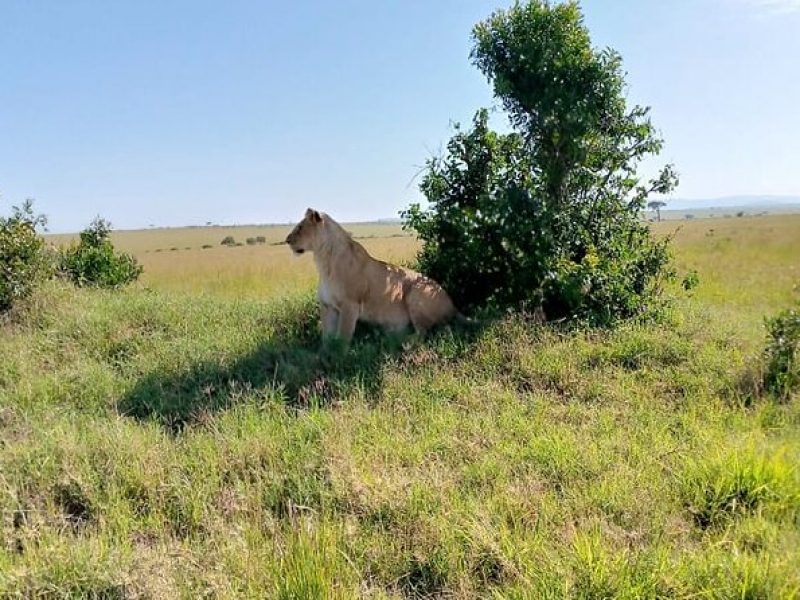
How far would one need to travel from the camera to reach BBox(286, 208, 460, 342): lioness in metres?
7.04

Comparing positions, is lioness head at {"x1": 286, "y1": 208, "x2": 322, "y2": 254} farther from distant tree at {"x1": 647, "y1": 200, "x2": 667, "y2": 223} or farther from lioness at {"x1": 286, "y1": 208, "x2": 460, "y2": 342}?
distant tree at {"x1": 647, "y1": 200, "x2": 667, "y2": 223}

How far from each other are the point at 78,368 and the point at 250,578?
191 inches

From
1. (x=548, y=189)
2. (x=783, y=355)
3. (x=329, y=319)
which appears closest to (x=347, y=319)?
(x=329, y=319)

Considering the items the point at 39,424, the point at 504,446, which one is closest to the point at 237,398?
the point at 39,424

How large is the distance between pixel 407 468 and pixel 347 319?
3266 mm

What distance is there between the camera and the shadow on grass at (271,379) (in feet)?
17.9

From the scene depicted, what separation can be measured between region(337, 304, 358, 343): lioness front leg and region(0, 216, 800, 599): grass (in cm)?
37

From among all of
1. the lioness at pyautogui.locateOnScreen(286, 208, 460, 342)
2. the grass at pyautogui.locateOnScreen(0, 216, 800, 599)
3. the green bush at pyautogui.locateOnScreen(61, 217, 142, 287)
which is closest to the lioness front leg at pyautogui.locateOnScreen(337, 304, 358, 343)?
the lioness at pyautogui.locateOnScreen(286, 208, 460, 342)

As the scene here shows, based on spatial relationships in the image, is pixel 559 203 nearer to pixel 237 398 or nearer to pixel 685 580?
pixel 237 398

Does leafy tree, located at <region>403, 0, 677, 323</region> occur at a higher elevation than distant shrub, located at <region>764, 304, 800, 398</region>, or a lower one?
higher

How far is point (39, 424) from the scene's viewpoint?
5070 mm

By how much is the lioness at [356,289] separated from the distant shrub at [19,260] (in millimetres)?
4980

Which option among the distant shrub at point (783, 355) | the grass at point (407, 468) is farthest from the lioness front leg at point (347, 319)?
the distant shrub at point (783, 355)

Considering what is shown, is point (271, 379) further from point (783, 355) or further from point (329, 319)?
point (783, 355)
